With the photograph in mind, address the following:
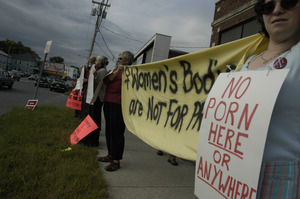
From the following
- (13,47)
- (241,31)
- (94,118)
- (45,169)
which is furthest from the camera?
(13,47)

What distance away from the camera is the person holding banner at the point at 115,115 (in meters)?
3.34

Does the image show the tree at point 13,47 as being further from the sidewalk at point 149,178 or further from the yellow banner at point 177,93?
the yellow banner at point 177,93

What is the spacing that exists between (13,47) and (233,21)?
121926mm

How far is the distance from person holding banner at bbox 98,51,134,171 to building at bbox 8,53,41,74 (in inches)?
4593

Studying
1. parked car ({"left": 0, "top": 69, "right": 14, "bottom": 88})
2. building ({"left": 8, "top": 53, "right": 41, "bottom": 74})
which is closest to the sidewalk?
parked car ({"left": 0, "top": 69, "right": 14, "bottom": 88})

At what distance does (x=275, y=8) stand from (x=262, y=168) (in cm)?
88

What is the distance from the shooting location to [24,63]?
344ft

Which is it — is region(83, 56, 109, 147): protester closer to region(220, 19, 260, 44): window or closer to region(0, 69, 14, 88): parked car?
region(220, 19, 260, 44): window

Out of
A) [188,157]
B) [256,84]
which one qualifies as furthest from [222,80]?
[188,157]

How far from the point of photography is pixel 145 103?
3.13 m

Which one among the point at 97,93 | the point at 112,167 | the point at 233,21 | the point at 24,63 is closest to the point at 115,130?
the point at 112,167

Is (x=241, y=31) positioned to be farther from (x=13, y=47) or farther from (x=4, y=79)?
(x=13, y=47)

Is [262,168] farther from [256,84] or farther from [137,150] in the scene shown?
[137,150]

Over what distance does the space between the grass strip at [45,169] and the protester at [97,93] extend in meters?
0.35
